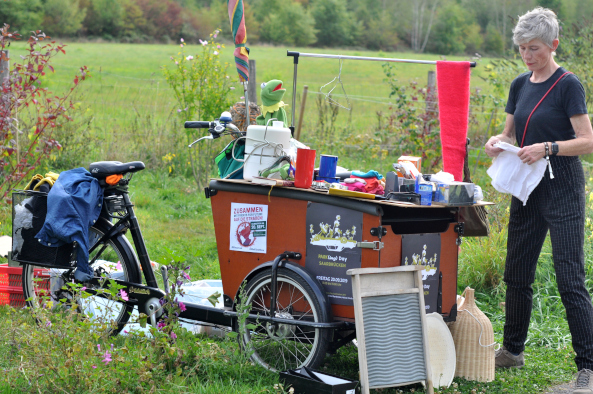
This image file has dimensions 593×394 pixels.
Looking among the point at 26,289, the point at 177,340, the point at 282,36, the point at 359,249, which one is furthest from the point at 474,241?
the point at 282,36

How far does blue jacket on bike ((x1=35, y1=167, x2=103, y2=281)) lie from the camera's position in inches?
149

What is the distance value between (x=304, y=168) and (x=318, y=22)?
4990 centimetres

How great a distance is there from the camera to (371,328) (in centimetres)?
323

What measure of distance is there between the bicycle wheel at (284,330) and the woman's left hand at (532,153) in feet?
4.55

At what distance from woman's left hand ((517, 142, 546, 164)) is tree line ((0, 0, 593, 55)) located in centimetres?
3832

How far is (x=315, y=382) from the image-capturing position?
3.06 meters

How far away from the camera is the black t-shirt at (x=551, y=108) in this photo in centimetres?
337

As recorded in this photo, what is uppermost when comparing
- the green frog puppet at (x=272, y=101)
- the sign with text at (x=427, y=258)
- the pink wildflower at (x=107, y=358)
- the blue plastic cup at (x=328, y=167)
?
the green frog puppet at (x=272, y=101)

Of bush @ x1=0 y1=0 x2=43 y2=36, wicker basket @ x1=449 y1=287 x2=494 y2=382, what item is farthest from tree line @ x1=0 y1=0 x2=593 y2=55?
wicker basket @ x1=449 y1=287 x2=494 y2=382

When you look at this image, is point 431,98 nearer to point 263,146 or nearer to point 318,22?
point 263,146

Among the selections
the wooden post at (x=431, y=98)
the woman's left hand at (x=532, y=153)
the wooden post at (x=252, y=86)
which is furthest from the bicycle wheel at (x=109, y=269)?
the wooden post at (x=431, y=98)

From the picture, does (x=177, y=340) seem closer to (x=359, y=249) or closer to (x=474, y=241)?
(x=359, y=249)

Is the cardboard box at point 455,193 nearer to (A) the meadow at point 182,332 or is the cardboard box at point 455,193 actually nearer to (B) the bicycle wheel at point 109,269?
(A) the meadow at point 182,332

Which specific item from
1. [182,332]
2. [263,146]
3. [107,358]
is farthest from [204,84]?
[107,358]
